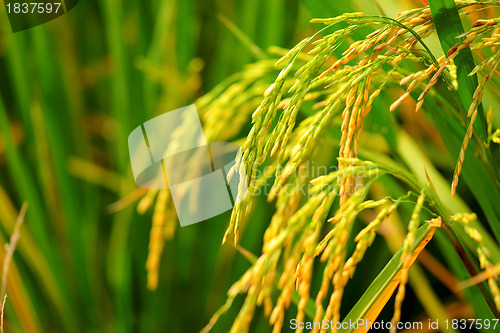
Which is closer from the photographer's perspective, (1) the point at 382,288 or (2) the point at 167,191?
(1) the point at 382,288

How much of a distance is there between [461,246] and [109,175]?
943 mm

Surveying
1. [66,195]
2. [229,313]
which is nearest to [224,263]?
[229,313]

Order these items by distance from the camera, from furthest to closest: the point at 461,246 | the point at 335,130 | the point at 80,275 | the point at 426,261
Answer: the point at 80,275 < the point at 426,261 < the point at 335,130 < the point at 461,246

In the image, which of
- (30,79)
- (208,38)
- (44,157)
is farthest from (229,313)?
(208,38)

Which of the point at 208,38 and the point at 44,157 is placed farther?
the point at 208,38

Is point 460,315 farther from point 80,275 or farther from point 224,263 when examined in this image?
point 80,275

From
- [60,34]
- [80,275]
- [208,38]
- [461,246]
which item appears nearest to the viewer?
[461,246]

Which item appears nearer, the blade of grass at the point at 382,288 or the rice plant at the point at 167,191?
the blade of grass at the point at 382,288

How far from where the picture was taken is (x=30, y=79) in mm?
1181

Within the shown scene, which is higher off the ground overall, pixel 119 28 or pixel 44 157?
pixel 119 28

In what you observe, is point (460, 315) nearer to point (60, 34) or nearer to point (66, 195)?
point (66, 195)

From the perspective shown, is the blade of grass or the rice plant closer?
the blade of grass

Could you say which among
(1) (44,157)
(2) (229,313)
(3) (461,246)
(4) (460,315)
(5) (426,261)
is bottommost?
(4) (460,315)

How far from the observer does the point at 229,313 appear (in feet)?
2.65
